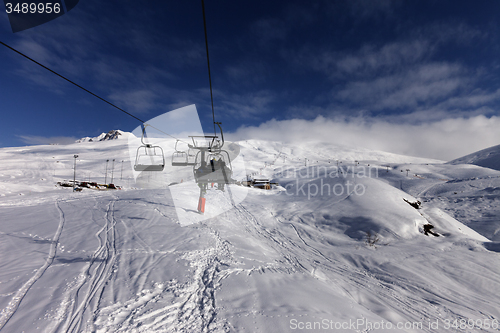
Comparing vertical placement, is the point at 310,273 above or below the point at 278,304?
below

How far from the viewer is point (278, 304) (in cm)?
543

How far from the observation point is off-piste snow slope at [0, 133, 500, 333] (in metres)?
4.83

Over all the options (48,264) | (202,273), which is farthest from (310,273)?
(48,264)

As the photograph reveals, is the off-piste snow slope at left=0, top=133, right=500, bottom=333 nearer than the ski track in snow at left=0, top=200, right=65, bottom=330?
No

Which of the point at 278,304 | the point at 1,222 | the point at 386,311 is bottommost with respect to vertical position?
the point at 386,311

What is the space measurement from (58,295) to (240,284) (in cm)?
490

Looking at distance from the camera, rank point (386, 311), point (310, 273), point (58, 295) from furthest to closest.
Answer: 1. point (310, 273)
2. point (386, 311)
3. point (58, 295)

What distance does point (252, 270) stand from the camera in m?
7.51

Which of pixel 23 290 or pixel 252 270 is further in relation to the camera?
pixel 252 270

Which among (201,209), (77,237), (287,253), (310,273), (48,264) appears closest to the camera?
(48,264)

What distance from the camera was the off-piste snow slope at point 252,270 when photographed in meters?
4.83

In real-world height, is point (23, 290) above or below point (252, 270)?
above

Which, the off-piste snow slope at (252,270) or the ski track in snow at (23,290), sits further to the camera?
the off-piste snow slope at (252,270)

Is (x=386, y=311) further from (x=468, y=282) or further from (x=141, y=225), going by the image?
(x=141, y=225)
